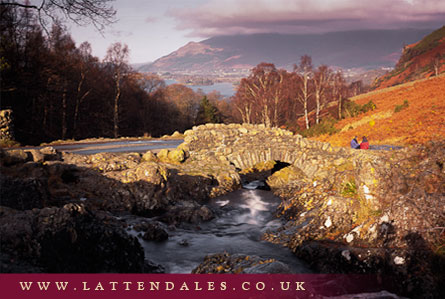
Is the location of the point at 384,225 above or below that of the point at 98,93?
below

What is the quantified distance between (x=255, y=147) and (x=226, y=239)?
5321 mm

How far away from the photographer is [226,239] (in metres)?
8.52

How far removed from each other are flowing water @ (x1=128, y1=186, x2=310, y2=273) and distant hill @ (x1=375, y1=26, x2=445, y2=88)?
6695cm

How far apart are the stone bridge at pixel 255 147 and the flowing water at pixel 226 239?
178cm

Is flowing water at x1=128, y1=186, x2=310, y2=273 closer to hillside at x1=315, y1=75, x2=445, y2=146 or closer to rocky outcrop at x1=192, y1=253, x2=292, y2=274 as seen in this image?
rocky outcrop at x1=192, y1=253, x2=292, y2=274

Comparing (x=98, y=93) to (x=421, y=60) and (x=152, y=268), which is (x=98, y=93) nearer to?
(x=152, y=268)

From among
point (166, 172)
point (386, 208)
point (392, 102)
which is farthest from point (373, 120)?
point (386, 208)

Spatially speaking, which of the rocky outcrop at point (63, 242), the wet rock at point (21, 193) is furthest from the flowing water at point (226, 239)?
the wet rock at point (21, 193)

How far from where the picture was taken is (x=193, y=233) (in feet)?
28.6

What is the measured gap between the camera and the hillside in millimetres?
21203

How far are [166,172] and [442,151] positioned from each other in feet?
26.0

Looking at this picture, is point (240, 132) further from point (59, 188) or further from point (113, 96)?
point (113, 96)

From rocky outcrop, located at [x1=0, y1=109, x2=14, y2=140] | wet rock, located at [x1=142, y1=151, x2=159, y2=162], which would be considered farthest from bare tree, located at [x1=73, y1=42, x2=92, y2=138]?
wet rock, located at [x1=142, y1=151, x2=159, y2=162]

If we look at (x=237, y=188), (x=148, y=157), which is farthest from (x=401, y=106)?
(x=148, y=157)
